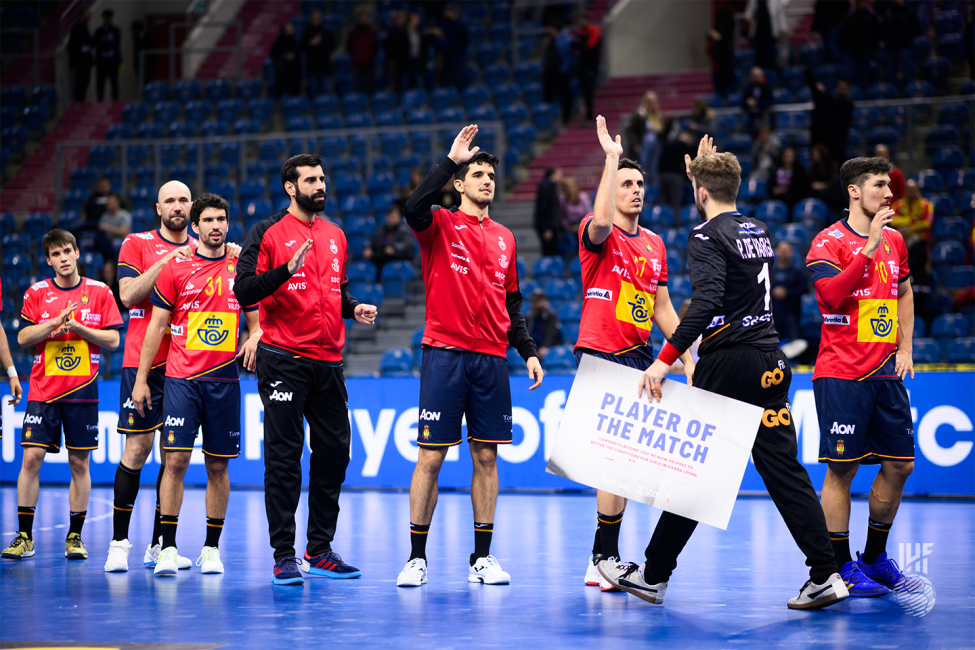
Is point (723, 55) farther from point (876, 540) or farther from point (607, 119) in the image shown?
point (876, 540)

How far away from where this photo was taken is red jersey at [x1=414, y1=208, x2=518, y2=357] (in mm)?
6672

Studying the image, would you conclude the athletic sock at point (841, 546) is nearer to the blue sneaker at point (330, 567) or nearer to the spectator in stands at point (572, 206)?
the blue sneaker at point (330, 567)

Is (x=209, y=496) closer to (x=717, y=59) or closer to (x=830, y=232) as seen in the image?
(x=830, y=232)

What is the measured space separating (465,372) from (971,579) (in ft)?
11.2

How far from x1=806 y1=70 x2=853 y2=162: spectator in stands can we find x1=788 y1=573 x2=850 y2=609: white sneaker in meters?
11.2

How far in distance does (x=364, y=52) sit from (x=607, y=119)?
216 inches

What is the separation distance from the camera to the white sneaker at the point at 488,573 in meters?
6.58

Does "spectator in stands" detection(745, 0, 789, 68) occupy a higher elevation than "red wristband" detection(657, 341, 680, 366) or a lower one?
higher

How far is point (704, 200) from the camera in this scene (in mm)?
5898

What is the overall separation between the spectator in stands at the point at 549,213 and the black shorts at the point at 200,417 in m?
9.74

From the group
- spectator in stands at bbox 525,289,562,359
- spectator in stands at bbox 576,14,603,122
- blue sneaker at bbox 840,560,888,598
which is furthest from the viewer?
spectator in stands at bbox 576,14,603,122

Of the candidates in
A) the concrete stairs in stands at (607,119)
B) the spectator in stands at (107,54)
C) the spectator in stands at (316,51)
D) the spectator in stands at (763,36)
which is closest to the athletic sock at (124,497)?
the concrete stairs in stands at (607,119)

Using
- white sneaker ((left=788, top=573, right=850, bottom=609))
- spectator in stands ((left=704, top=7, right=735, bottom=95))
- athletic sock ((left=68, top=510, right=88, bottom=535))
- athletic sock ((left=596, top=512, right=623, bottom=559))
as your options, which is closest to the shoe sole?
white sneaker ((left=788, top=573, right=850, bottom=609))

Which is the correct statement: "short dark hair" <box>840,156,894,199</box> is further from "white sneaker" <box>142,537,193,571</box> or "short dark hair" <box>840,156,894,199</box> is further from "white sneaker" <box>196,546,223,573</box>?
"white sneaker" <box>142,537,193,571</box>
